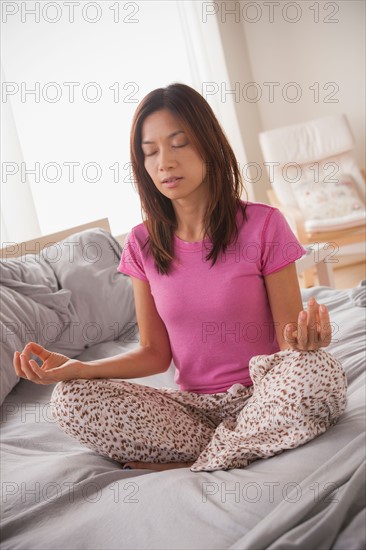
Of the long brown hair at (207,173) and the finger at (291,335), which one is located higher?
the long brown hair at (207,173)

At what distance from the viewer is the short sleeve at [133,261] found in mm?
1603

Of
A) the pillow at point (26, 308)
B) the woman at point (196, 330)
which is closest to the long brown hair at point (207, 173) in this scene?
the woman at point (196, 330)

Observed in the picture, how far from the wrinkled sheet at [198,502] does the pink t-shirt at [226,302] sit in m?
0.24

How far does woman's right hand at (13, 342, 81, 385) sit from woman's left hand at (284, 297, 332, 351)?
0.44 m

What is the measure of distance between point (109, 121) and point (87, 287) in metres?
1.78

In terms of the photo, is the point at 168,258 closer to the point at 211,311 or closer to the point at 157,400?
the point at 211,311

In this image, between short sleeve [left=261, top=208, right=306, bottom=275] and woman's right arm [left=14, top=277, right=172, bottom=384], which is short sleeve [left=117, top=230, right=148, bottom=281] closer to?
woman's right arm [left=14, top=277, right=172, bottom=384]

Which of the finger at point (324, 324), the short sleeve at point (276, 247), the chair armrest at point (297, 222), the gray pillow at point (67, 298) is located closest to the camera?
the finger at point (324, 324)

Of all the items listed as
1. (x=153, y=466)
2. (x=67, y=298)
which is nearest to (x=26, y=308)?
(x=67, y=298)

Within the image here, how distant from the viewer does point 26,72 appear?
3.46 meters

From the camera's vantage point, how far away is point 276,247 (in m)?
1.45

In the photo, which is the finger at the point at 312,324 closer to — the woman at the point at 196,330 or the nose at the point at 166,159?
the woman at the point at 196,330

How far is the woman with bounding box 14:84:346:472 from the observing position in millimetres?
1306

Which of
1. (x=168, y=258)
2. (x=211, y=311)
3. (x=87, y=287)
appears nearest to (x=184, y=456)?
(x=211, y=311)
